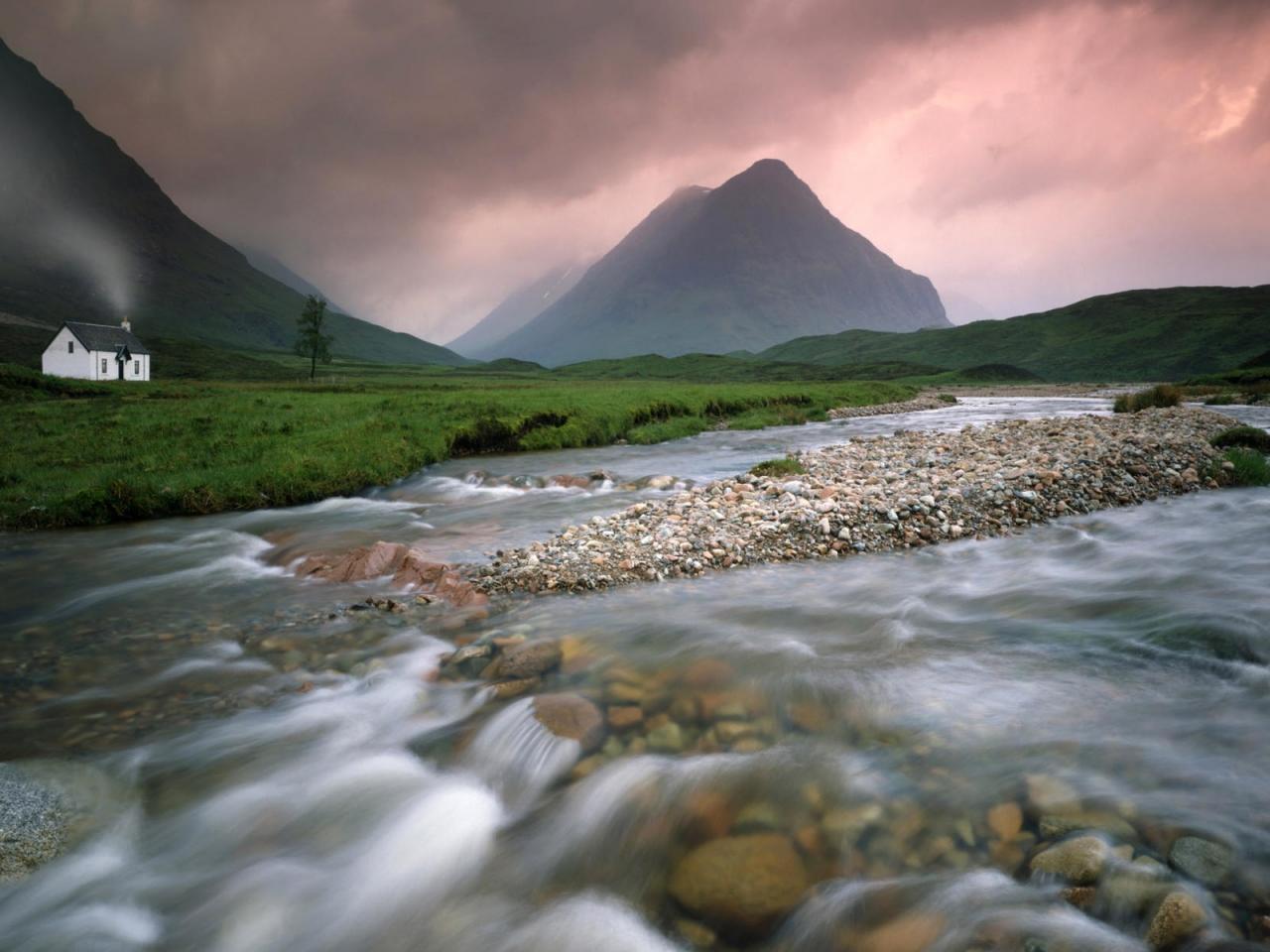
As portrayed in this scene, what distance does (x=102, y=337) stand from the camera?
86625mm

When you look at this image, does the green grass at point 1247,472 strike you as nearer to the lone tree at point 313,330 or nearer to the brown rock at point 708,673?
the brown rock at point 708,673

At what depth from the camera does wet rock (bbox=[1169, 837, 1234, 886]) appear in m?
3.65

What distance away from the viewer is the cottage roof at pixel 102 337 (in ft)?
277

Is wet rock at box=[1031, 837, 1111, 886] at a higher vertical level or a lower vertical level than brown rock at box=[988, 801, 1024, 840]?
higher

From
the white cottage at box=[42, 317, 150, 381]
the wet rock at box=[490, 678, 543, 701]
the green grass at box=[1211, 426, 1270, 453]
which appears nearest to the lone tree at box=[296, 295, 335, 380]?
the white cottage at box=[42, 317, 150, 381]

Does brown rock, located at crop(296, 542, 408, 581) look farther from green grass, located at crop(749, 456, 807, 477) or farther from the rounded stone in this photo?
green grass, located at crop(749, 456, 807, 477)

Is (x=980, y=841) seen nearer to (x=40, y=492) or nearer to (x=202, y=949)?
(x=202, y=949)

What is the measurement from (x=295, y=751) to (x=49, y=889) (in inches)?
75.8

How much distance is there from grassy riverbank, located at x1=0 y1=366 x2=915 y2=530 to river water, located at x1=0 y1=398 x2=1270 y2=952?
242 inches

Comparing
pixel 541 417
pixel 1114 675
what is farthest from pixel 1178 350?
→ pixel 1114 675

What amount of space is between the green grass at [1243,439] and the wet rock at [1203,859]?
1796cm

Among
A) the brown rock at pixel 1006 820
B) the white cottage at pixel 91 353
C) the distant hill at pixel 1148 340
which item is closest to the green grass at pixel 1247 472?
the brown rock at pixel 1006 820

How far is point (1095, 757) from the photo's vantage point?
488 centimetres

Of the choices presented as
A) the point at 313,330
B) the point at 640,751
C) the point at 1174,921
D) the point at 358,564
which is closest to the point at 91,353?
the point at 313,330
